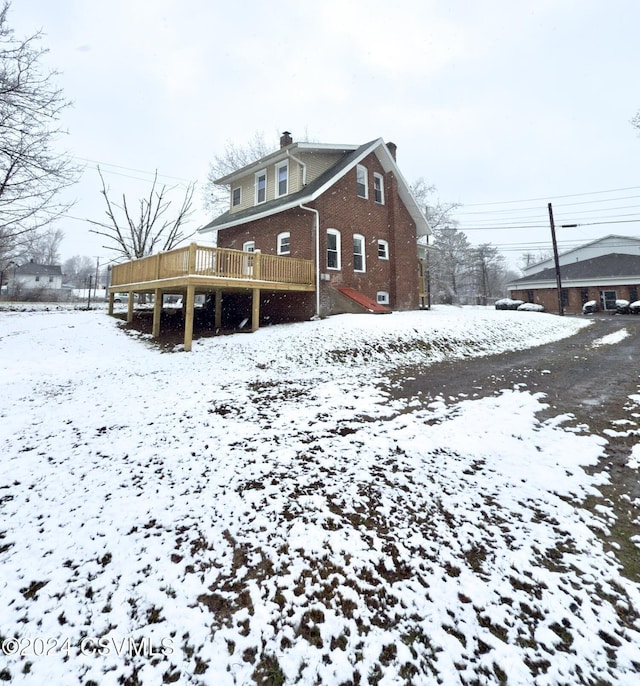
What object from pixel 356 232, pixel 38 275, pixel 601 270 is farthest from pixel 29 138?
pixel 38 275

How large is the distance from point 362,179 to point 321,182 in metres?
2.98

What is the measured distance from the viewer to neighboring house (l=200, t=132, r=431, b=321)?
47.4 feet

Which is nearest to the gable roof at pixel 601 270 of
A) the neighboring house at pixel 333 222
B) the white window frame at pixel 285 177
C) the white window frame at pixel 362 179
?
the neighboring house at pixel 333 222

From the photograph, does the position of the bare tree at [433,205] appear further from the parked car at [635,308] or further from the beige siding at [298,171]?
the beige siding at [298,171]

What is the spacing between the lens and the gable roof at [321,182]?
14375mm

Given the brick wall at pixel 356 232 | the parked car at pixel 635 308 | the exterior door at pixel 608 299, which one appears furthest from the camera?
the exterior door at pixel 608 299

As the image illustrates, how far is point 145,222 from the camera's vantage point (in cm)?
2733

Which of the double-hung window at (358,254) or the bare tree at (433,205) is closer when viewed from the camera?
the double-hung window at (358,254)

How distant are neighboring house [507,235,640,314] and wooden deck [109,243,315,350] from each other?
107 feet

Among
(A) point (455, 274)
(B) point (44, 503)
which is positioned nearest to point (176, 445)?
(B) point (44, 503)

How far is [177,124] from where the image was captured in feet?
201

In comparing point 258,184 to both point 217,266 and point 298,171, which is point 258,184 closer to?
point 298,171

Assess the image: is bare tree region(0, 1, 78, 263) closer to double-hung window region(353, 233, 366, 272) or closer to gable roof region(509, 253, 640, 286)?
double-hung window region(353, 233, 366, 272)

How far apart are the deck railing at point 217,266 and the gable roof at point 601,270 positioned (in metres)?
33.3
